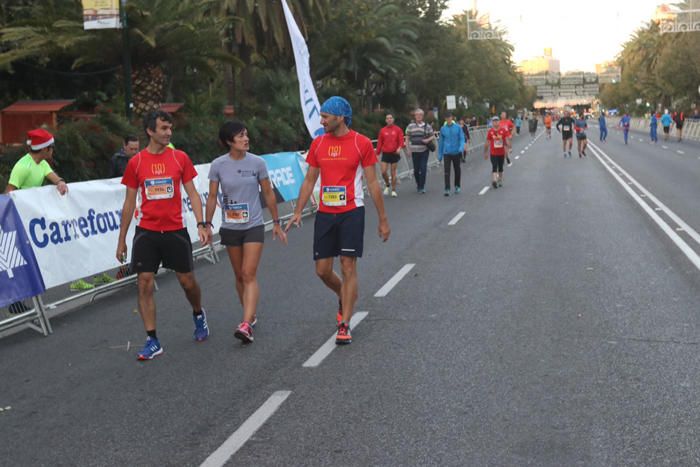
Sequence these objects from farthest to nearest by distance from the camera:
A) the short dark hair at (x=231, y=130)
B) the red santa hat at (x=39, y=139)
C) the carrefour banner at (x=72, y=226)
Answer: the red santa hat at (x=39, y=139), the carrefour banner at (x=72, y=226), the short dark hair at (x=231, y=130)

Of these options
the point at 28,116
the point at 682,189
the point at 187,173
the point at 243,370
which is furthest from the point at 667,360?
the point at 28,116

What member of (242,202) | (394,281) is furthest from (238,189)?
(394,281)

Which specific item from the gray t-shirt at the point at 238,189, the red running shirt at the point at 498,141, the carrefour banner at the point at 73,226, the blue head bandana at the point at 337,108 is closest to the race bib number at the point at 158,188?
the gray t-shirt at the point at 238,189

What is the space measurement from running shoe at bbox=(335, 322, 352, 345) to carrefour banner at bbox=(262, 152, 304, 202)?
27.7 feet

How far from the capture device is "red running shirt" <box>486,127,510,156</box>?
2153 centimetres

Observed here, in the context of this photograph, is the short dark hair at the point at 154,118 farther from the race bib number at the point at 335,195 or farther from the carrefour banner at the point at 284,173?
the carrefour banner at the point at 284,173

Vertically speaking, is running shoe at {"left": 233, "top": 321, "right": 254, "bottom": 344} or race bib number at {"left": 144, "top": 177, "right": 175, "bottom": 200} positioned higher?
race bib number at {"left": 144, "top": 177, "right": 175, "bottom": 200}

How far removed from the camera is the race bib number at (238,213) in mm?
7551

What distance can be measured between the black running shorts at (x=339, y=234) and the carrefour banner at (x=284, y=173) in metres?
8.12

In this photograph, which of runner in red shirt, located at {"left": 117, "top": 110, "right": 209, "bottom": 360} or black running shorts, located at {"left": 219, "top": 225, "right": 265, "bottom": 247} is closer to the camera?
runner in red shirt, located at {"left": 117, "top": 110, "right": 209, "bottom": 360}

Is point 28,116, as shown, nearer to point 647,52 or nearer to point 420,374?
point 420,374

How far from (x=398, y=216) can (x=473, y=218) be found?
1582 mm

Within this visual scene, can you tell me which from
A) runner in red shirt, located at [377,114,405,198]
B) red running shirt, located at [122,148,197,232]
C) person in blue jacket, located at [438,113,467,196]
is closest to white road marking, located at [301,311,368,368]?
red running shirt, located at [122,148,197,232]

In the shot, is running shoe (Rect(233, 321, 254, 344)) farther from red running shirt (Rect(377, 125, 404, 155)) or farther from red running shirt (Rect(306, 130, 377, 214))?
red running shirt (Rect(377, 125, 404, 155))
